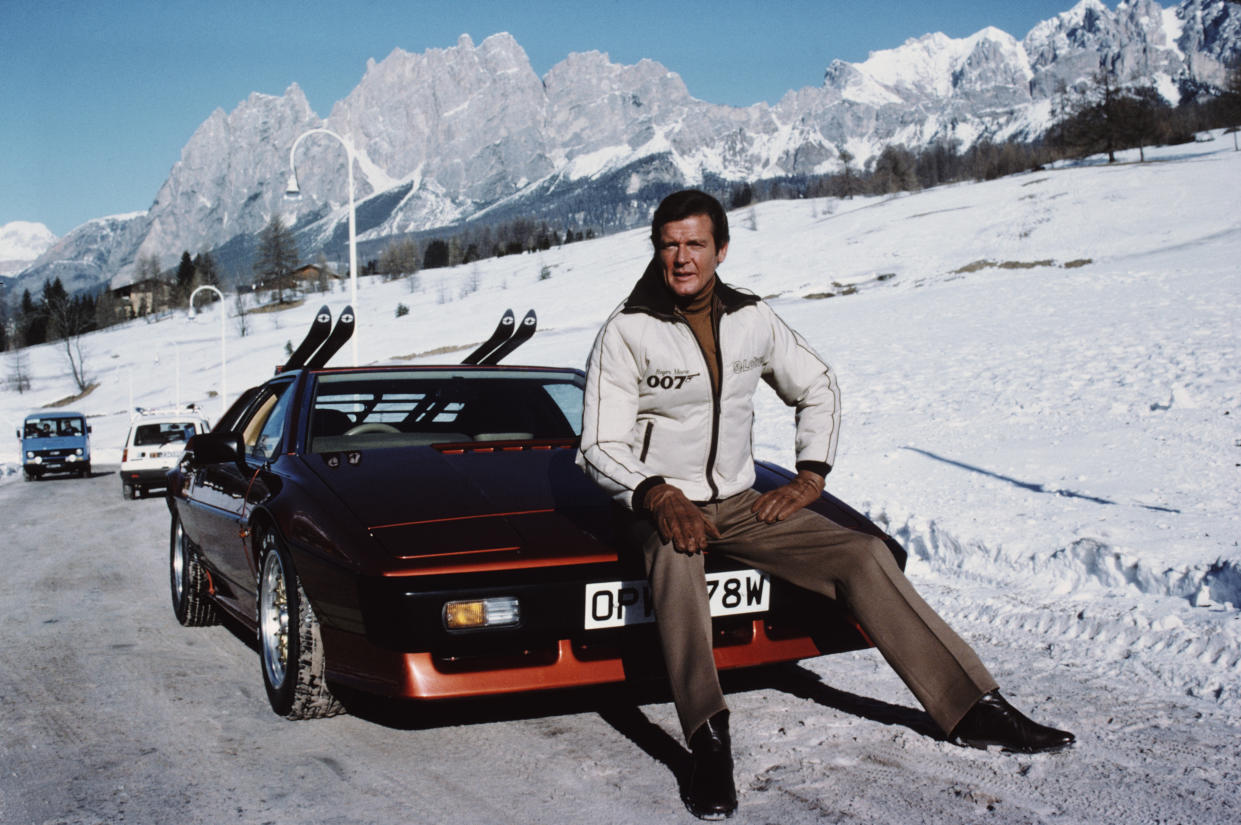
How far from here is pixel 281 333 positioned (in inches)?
3371

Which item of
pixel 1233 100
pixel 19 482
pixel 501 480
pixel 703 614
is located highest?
pixel 1233 100

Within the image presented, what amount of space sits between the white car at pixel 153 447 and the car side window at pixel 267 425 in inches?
434

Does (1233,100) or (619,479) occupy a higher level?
(1233,100)

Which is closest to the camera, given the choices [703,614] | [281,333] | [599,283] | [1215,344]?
[703,614]

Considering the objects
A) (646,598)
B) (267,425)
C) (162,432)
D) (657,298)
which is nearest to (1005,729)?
(646,598)

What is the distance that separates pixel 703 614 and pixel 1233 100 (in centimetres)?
7693

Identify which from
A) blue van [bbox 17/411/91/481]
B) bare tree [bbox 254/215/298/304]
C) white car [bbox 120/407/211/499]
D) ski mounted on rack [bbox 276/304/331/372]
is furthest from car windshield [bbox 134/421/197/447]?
bare tree [bbox 254/215/298/304]

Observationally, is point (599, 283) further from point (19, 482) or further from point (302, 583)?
point (302, 583)

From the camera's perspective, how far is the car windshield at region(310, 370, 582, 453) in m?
4.52

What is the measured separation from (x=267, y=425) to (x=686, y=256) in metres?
2.47

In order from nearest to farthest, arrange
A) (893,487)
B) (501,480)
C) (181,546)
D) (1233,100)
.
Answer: (501,480) → (181,546) → (893,487) → (1233,100)

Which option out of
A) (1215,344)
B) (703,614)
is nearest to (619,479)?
(703,614)

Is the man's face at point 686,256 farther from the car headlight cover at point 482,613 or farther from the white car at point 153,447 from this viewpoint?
the white car at point 153,447

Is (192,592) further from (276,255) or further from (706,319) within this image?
(276,255)
